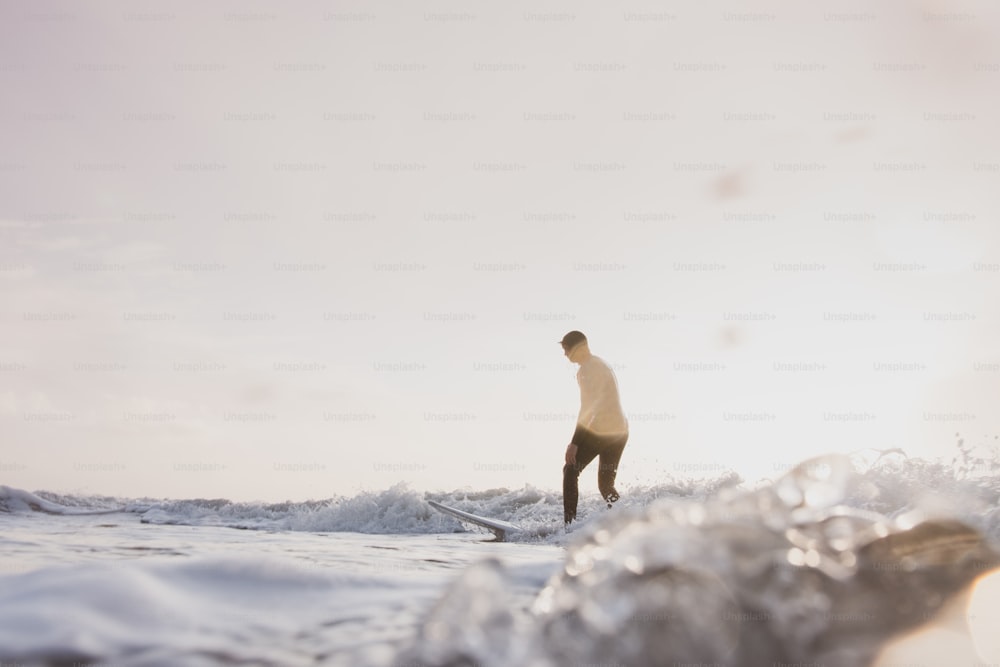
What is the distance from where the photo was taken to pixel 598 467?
715 centimetres

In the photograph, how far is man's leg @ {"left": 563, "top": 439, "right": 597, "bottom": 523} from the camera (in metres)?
6.79

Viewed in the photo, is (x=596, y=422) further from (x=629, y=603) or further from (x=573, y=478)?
(x=629, y=603)

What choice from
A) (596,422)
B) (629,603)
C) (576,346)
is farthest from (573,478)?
(629,603)

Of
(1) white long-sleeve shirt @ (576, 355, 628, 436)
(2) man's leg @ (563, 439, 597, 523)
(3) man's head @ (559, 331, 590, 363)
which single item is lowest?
(2) man's leg @ (563, 439, 597, 523)

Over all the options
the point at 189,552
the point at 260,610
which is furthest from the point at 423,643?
the point at 189,552

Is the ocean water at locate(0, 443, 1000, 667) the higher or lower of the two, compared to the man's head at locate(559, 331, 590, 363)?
lower

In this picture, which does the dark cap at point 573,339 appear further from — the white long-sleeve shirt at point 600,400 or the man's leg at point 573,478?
the man's leg at point 573,478

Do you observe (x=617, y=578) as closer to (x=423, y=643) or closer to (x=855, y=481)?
(x=423, y=643)

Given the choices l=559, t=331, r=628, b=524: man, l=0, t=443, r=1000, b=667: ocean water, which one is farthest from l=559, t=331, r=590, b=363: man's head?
l=0, t=443, r=1000, b=667: ocean water

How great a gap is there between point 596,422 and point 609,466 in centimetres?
54

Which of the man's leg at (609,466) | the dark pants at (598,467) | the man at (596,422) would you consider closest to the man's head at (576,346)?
the man at (596,422)

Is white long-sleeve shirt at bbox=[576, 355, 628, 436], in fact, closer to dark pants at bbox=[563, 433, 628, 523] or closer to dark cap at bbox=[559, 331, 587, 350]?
dark pants at bbox=[563, 433, 628, 523]

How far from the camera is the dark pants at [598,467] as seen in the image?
22.4 feet

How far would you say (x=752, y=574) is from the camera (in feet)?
3.77
